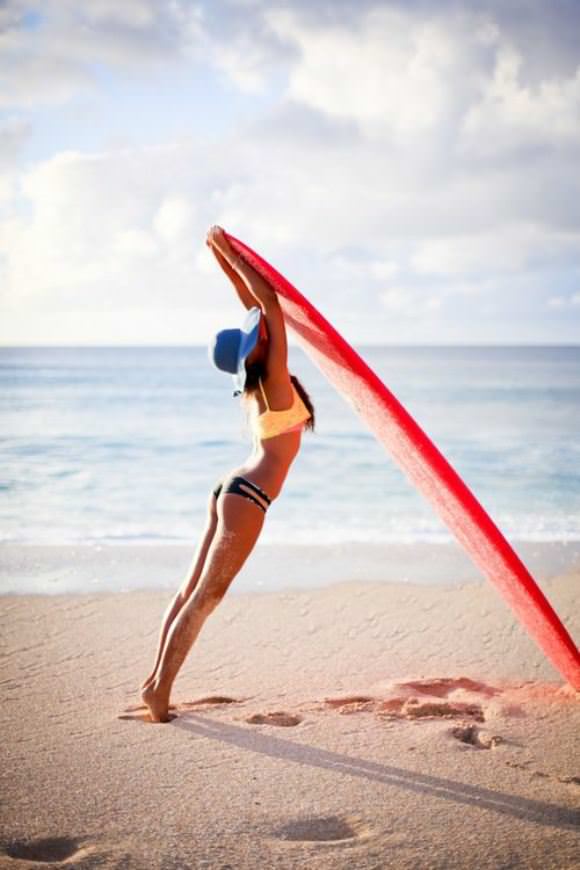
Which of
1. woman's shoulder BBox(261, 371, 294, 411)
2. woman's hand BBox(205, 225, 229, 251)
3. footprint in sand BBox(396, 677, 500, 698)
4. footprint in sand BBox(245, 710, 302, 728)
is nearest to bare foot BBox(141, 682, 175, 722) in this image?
footprint in sand BBox(245, 710, 302, 728)

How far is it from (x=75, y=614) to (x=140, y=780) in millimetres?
2459

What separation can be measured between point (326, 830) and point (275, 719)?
0.92 meters

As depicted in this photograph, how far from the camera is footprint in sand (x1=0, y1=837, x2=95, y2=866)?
215cm

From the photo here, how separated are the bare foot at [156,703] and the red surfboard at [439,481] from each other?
1.68m

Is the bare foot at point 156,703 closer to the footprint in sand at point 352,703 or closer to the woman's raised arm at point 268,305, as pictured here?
the footprint in sand at point 352,703

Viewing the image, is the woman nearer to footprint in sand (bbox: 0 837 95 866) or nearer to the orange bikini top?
the orange bikini top

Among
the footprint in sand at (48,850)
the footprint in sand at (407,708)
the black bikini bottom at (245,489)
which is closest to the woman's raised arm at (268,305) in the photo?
the black bikini bottom at (245,489)

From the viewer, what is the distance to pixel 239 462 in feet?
54.0

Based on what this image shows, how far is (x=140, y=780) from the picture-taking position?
2625 mm

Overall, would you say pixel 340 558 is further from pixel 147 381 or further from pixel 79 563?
pixel 147 381

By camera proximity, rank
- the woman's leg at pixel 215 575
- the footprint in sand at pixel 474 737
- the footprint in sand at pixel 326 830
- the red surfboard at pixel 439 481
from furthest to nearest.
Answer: the red surfboard at pixel 439 481
the woman's leg at pixel 215 575
the footprint in sand at pixel 474 737
the footprint in sand at pixel 326 830

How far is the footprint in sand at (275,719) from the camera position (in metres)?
3.17

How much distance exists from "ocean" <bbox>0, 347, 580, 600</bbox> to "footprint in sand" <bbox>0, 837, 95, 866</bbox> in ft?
7.45

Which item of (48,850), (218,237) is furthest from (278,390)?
(48,850)
